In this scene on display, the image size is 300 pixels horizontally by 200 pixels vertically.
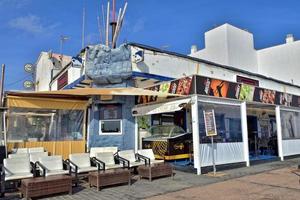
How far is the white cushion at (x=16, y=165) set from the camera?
7.64 meters

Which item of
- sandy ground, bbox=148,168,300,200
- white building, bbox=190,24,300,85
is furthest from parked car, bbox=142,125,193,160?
white building, bbox=190,24,300,85

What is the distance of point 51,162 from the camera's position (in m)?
8.35

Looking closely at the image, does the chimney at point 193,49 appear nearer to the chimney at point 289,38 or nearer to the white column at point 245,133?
the chimney at point 289,38

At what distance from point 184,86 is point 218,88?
4.55 feet

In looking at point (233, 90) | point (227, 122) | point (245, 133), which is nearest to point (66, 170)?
point (227, 122)

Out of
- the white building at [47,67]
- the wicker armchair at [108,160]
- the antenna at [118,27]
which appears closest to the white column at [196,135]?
the wicker armchair at [108,160]

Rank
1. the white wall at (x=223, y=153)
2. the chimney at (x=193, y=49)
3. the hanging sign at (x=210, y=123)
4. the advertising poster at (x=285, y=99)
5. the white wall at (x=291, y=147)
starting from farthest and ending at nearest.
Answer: the chimney at (x=193, y=49)
the advertising poster at (x=285, y=99)
the white wall at (x=291, y=147)
the white wall at (x=223, y=153)
the hanging sign at (x=210, y=123)

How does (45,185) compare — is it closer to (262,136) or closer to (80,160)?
(80,160)

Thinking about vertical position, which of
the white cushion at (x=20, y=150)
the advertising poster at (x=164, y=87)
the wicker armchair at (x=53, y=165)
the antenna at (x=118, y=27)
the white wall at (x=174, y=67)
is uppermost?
the antenna at (x=118, y=27)

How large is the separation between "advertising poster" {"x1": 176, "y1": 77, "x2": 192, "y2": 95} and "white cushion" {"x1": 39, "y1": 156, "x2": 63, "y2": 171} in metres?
4.98

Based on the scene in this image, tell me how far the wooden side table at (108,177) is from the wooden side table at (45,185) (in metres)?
0.79

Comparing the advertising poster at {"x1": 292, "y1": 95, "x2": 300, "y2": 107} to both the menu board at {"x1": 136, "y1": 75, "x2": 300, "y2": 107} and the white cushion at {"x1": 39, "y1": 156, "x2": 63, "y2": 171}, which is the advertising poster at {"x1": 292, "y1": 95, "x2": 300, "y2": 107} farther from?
the white cushion at {"x1": 39, "y1": 156, "x2": 63, "y2": 171}

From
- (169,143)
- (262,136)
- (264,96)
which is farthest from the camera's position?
(262,136)

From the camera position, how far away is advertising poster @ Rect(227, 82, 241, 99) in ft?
39.2
